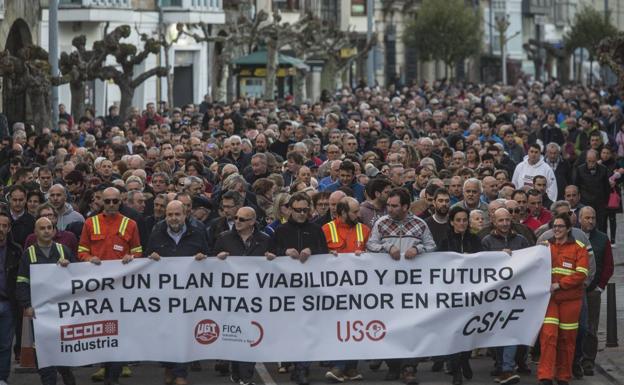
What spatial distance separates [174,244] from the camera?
16.1m

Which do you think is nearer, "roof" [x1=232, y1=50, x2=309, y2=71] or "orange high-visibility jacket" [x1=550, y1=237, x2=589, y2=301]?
"orange high-visibility jacket" [x1=550, y1=237, x2=589, y2=301]

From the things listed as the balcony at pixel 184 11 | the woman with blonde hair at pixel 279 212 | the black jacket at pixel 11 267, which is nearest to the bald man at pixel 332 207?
Result: the woman with blonde hair at pixel 279 212

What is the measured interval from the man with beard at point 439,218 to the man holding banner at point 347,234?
2.67ft

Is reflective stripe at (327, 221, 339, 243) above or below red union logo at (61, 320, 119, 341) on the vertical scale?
above

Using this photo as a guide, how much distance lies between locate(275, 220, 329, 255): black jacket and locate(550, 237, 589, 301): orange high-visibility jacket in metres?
1.93

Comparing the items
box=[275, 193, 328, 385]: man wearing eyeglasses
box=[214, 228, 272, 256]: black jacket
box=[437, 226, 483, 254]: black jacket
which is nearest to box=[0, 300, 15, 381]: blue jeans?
box=[214, 228, 272, 256]: black jacket

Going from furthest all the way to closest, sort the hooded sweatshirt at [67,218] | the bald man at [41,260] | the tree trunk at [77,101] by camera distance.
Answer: the tree trunk at [77,101]
the hooded sweatshirt at [67,218]
the bald man at [41,260]

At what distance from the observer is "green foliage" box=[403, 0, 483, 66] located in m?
83.4

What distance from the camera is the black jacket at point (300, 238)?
1598 centimetres

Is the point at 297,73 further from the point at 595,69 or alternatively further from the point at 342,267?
the point at 595,69

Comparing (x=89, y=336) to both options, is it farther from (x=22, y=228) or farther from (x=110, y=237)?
(x=22, y=228)

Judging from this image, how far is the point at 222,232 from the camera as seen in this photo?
54.7 feet

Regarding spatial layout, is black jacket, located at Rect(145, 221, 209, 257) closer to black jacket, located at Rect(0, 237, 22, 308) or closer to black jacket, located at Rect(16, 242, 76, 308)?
black jacket, located at Rect(16, 242, 76, 308)

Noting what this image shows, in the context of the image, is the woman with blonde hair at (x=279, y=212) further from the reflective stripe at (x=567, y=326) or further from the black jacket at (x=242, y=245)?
the reflective stripe at (x=567, y=326)
